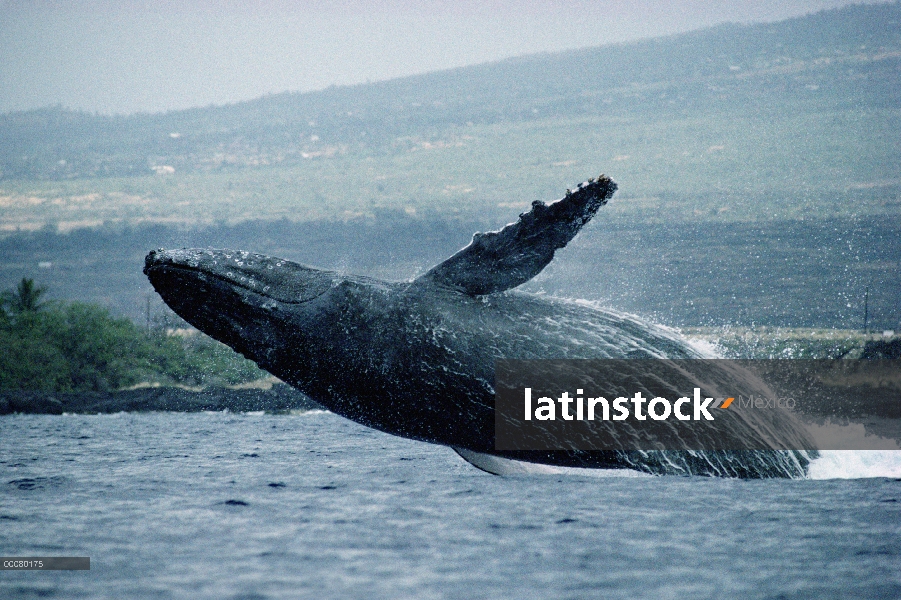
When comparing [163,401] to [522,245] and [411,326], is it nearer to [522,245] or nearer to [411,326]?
[411,326]

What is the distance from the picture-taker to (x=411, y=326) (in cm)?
1059

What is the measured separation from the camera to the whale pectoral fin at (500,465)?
1167 centimetres

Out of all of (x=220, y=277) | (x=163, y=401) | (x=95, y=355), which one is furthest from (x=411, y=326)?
(x=95, y=355)

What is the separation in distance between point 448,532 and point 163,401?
36.3 m

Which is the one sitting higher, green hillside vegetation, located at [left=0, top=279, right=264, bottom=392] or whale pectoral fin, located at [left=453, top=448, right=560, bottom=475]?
whale pectoral fin, located at [left=453, top=448, right=560, bottom=475]

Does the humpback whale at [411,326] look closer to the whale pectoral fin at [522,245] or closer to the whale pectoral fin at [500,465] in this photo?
the whale pectoral fin at [522,245]

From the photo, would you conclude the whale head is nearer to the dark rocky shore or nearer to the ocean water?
the ocean water

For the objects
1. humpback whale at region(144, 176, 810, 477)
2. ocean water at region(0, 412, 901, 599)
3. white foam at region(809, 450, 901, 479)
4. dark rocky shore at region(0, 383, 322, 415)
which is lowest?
dark rocky shore at region(0, 383, 322, 415)

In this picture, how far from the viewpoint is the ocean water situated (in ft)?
26.9

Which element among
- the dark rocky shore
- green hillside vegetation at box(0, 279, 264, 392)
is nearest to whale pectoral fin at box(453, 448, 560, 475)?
the dark rocky shore

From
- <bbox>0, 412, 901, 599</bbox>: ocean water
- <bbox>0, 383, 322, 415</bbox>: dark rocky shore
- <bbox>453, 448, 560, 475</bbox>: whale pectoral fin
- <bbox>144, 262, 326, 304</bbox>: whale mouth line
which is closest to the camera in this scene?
<bbox>0, 412, 901, 599</bbox>: ocean water

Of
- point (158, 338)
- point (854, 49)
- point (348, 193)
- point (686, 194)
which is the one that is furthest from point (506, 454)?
point (854, 49)

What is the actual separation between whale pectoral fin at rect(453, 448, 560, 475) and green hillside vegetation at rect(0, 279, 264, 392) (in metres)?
47.2

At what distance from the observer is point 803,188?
414 feet
